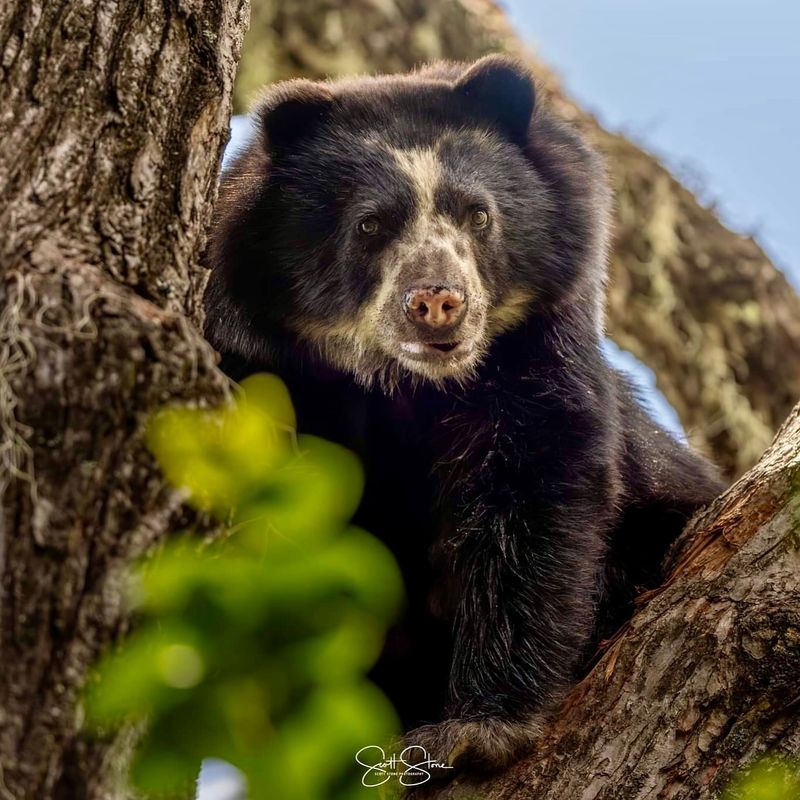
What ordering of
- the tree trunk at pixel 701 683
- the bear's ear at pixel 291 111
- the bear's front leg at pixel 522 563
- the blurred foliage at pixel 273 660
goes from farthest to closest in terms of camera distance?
the bear's ear at pixel 291 111
the bear's front leg at pixel 522 563
the tree trunk at pixel 701 683
the blurred foliage at pixel 273 660

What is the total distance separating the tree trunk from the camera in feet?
11.8

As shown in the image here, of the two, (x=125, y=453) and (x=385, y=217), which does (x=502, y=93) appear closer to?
(x=385, y=217)

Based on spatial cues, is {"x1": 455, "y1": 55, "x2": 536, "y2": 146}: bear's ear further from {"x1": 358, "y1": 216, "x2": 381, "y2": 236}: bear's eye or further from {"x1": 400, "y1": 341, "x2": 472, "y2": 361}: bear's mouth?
{"x1": 400, "y1": 341, "x2": 472, "y2": 361}: bear's mouth

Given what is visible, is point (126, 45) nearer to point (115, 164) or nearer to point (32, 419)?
point (115, 164)

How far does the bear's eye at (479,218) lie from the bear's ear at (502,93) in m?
0.55

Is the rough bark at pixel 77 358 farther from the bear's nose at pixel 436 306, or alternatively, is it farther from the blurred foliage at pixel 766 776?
the blurred foliage at pixel 766 776

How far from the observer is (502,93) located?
18.3ft

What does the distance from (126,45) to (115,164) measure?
1.41 feet

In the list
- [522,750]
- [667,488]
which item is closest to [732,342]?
[667,488]

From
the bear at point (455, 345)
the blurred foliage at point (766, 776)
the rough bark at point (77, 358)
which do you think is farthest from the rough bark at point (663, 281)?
the rough bark at point (77, 358)

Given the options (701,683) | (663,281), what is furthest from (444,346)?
(663,281)

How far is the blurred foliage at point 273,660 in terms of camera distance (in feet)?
5.09

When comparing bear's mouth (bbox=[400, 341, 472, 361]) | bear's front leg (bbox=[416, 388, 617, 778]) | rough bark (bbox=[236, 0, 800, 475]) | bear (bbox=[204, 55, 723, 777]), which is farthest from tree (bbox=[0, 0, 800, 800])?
rough bark (bbox=[236, 0, 800, 475])

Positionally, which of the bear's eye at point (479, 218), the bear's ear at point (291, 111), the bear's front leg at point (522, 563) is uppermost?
the bear's eye at point (479, 218)
